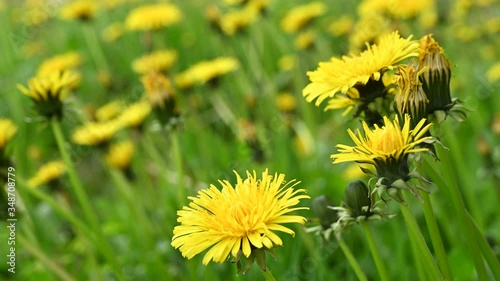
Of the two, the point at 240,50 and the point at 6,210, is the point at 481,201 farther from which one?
the point at 240,50

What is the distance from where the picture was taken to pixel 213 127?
3646mm

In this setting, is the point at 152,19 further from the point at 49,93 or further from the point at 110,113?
the point at 49,93

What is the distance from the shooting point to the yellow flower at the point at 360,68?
111cm

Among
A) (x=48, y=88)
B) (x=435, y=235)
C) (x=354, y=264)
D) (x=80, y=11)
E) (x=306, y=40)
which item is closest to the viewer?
(x=435, y=235)

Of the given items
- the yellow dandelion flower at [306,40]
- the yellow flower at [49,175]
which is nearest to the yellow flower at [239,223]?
the yellow flower at [49,175]

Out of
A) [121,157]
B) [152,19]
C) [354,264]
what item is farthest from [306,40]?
[354,264]

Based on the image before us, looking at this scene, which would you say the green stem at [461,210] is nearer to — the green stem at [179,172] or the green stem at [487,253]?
the green stem at [487,253]

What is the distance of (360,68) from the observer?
1.12 m

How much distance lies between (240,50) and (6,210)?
2.92 m

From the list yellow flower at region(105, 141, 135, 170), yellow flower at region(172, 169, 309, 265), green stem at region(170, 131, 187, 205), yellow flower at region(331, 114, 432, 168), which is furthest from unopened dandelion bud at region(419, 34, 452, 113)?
yellow flower at region(105, 141, 135, 170)

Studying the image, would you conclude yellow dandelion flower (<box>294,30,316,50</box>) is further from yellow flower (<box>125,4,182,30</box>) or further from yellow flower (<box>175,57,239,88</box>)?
yellow flower (<box>125,4,182,30</box>)

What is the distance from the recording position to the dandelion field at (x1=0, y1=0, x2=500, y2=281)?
1008 mm

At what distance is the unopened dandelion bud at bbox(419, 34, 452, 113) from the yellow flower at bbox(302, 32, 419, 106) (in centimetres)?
2

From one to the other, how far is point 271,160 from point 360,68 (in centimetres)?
134
